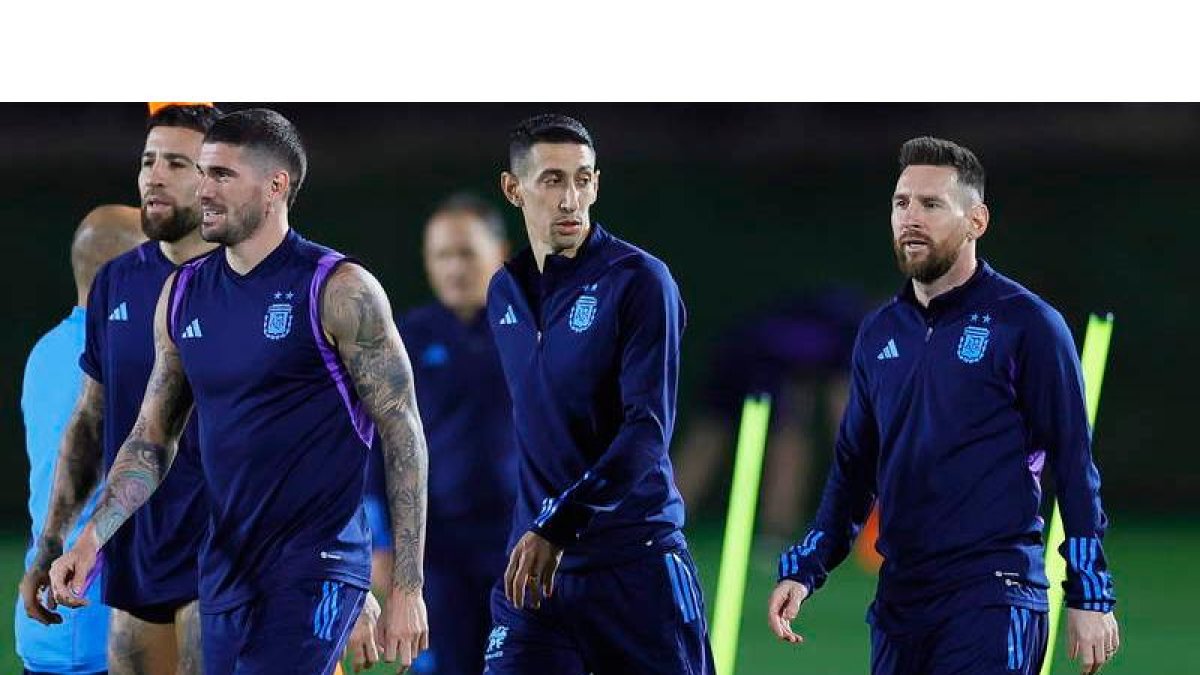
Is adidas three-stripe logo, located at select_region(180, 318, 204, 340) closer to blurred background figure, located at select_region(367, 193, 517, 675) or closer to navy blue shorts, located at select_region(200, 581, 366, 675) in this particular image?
navy blue shorts, located at select_region(200, 581, 366, 675)

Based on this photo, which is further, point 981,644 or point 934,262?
point 934,262

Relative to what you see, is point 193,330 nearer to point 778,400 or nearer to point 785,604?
point 785,604

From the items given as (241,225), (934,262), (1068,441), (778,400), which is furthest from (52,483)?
(778,400)

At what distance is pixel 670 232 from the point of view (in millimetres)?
17031

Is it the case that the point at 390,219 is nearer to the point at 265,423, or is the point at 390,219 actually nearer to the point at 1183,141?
the point at 1183,141

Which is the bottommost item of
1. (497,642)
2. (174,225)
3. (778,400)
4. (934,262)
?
(497,642)

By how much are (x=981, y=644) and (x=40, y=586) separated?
8.69ft

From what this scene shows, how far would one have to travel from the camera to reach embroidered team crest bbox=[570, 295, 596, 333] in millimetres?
5930

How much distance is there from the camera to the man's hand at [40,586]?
6.04 meters

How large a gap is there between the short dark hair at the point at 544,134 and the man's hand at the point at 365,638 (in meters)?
1.34

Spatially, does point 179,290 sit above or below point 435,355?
above

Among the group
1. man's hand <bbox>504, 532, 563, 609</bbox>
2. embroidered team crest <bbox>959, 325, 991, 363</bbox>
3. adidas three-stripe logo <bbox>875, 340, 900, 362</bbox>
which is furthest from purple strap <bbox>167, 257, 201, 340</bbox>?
embroidered team crest <bbox>959, 325, 991, 363</bbox>

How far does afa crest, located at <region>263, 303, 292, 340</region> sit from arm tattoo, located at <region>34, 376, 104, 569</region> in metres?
1.13

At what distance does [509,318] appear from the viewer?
6164 mm
